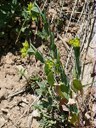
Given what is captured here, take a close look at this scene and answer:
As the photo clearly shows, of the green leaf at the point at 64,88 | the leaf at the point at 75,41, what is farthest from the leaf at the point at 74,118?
the leaf at the point at 75,41

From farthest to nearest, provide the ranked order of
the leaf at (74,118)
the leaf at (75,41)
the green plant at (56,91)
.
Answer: the leaf at (74,118) < the green plant at (56,91) < the leaf at (75,41)

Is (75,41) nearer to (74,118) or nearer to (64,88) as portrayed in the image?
(64,88)

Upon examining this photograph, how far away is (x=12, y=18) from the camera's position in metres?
2.85

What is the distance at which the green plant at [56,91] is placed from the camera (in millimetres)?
2021

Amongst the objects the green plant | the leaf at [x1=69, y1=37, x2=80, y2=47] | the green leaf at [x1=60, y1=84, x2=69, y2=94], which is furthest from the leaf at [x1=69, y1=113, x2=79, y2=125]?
the leaf at [x1=69, y1=37, x2=80, y2=47]

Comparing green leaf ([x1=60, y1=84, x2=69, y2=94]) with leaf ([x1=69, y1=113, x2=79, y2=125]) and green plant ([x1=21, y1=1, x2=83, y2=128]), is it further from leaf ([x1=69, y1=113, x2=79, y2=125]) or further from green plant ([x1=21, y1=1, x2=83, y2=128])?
leaf ([x1=69, y1=113, x2=79, y2=125])

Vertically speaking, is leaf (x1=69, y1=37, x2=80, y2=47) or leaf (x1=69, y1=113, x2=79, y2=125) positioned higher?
leaf (x1=69, y1=37, x2=80, y2=47)

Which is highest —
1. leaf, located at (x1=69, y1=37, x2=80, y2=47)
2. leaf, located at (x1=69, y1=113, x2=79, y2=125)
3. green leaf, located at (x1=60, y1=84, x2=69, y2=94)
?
leaf, located at (x1=69, y1=37, x2=80, y2=47)

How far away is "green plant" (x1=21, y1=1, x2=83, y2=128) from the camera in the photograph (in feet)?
6.63

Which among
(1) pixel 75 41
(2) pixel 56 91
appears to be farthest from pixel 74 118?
(1) pixel 75 41

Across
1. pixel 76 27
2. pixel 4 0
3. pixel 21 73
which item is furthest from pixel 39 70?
pixel 4 0

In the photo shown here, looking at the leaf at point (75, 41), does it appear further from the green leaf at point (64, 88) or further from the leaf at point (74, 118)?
the leaf at point (74, 118)

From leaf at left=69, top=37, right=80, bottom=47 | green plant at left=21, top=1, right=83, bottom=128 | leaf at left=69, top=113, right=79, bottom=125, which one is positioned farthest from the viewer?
leaf at left=69, top=113, right=79, bottom=125

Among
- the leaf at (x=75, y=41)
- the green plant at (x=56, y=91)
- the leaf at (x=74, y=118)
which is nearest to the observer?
the leaf at (x=75, y=41)
